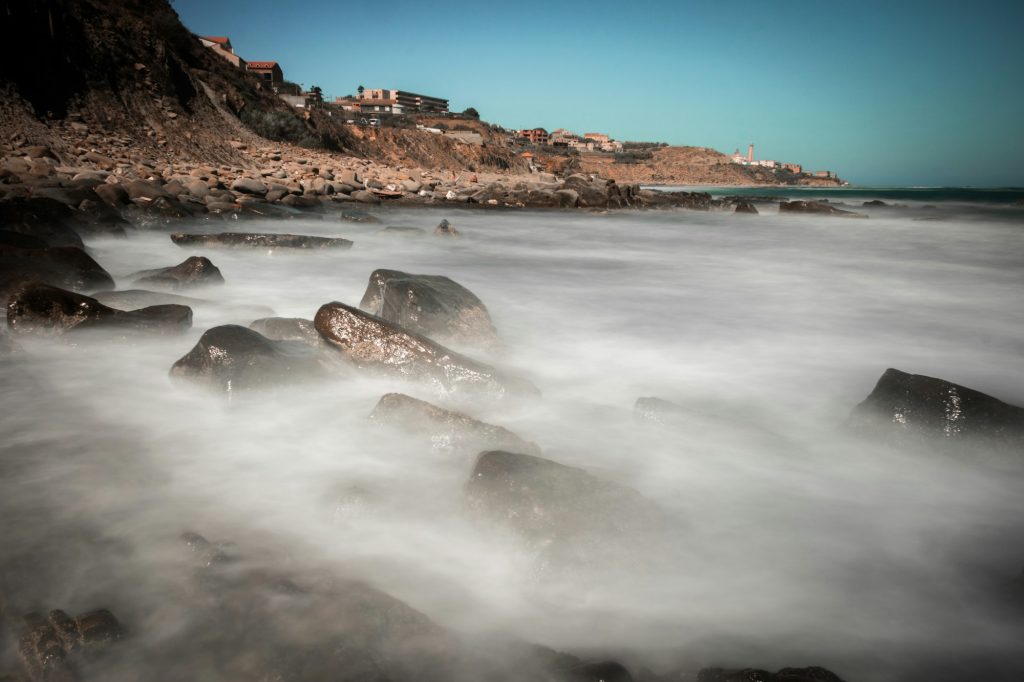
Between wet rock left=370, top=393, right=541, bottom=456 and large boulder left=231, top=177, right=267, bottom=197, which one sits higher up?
large boulder left=231, top=177, right=267, bottom=197

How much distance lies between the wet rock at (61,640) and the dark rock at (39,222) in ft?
20.4

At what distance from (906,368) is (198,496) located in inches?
174

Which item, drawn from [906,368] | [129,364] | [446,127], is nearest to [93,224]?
[129,364]

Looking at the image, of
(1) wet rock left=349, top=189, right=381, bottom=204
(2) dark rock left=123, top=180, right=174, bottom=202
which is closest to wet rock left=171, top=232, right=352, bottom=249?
(2) dark rock left=123, top=180, right=174, bottom=202

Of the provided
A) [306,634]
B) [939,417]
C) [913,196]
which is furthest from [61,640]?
[913,196]

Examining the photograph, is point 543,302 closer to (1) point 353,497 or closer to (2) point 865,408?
(2) point 865,408

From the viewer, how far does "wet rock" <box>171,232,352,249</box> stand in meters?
8.08

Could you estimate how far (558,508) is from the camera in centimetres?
197

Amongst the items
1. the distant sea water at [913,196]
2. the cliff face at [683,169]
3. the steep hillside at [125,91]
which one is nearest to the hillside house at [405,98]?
the cliff face at [683,169]

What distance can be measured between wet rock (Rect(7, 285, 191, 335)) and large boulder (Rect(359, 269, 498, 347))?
4.47 feet

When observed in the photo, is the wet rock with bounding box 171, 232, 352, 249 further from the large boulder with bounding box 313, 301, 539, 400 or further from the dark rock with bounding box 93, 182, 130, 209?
the large boulder with bounding box 313, 301, 539, 400

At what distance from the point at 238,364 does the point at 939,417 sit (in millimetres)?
3353

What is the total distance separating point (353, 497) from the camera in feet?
7.18

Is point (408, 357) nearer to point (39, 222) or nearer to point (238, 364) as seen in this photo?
point (238, 364)
